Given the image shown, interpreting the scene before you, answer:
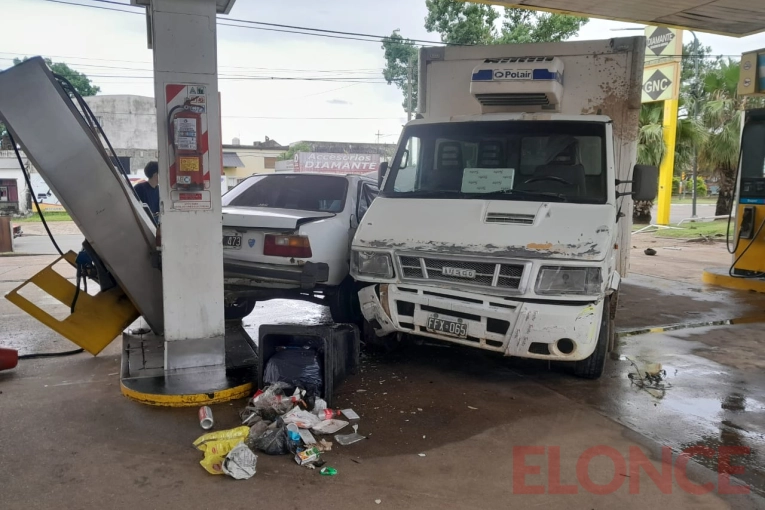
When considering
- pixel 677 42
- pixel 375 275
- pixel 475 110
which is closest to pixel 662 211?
pixel 677 42

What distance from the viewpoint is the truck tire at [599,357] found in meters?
5.07

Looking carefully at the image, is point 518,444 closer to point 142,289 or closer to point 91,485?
point 91,485

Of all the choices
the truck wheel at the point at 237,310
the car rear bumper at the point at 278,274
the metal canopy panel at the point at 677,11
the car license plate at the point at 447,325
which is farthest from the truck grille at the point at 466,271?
the metal canopy panel at the point at 677,11

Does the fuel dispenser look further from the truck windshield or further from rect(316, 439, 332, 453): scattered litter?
rect(316, 439, 332, 453): scattered litter

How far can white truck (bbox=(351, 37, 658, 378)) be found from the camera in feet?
14.7

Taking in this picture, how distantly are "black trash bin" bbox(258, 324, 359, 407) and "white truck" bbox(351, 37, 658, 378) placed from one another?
1.77 ft

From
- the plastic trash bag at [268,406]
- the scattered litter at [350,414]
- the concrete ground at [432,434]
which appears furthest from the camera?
the scattered litter at [350,414]

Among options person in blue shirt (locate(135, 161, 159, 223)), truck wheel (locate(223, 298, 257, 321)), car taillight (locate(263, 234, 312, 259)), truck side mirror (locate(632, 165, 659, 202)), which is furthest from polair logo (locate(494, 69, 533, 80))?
person in blue shirt (locate(135, 161, 159, 223))

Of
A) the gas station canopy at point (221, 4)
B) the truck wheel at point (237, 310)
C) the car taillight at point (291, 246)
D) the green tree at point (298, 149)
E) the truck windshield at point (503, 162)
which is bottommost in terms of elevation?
the truck wheel at point (237, 310)

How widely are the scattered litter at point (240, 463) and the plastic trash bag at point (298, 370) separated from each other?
0.90 metres

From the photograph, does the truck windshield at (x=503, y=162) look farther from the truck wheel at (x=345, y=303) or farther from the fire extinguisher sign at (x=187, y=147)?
the fire extinguisher sign at (x=187, y=147)

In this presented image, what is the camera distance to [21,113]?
4348mm

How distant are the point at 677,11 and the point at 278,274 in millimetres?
7508

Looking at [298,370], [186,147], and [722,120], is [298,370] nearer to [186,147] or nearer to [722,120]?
[186,147]
